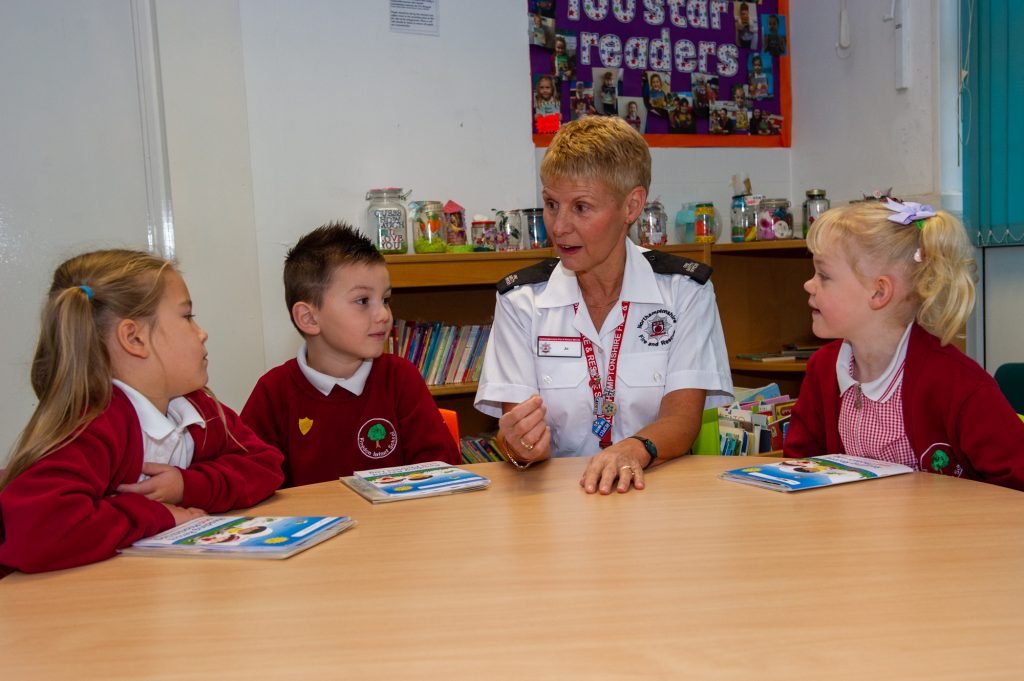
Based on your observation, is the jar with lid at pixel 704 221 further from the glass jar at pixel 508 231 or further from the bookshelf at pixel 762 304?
the glass jar at pixel 508 231

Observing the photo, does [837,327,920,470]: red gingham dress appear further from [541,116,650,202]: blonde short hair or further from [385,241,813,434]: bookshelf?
[385,241,813,434]: bookshelf

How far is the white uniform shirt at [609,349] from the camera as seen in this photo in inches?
79.8

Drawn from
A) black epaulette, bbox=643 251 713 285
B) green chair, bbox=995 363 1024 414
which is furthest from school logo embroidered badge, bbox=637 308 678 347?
green chair, bbox=995 363 1024 414

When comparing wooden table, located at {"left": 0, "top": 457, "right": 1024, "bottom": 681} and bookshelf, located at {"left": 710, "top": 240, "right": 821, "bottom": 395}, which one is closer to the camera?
wooden table, located at {"left": 0, "top": 457, "right": 1024, "bottom": 681}

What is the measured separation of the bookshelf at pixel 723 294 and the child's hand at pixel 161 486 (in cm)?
184

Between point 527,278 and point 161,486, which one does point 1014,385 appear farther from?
point 161,486

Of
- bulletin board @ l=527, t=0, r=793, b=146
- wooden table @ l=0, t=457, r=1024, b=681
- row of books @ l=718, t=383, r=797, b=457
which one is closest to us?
wooden table @ l=0, t=457, r=1024, b=681

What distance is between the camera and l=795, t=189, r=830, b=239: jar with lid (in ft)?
12.8

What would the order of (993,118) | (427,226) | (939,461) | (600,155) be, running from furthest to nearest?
(427,226) → (993,118) → (600,155) → (939,461)

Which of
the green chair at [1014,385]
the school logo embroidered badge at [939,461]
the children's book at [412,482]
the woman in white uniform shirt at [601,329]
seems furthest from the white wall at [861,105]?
the children's book at [412,482]

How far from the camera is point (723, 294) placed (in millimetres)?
4094

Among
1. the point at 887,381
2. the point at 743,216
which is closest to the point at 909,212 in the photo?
the point at 887,381

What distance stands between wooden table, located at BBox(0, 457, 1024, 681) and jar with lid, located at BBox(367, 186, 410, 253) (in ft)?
7.04

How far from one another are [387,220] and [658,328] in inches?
67.0
